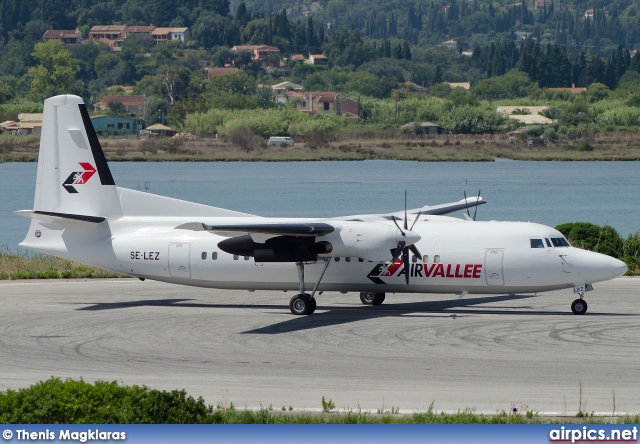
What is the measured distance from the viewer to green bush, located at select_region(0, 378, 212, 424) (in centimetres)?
1374

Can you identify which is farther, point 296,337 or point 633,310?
point 633,310

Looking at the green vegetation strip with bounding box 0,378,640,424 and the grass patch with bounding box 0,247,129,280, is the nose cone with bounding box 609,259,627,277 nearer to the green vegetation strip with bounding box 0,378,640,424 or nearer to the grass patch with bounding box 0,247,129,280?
the green vegetation strip with bounding box 0,378,640,424

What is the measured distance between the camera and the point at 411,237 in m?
26.6

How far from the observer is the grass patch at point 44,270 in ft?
116

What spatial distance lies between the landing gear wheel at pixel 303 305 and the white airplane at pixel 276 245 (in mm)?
24

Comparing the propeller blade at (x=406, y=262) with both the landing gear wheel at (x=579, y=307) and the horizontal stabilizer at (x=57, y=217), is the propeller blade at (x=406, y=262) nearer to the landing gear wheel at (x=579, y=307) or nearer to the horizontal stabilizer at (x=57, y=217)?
the landing gear wheel at (x=579, y=307)

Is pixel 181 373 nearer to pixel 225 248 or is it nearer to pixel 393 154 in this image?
pixel 225 248

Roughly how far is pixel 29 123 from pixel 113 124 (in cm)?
1336

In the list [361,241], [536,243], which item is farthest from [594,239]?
[361,241]

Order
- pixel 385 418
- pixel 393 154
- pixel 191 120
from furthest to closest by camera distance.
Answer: pixel 191 120, pixel 393 154, pixel 385 418

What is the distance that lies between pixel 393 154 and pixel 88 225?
341 feet

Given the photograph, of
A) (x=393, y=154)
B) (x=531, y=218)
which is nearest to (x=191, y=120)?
(x=393, y=154)

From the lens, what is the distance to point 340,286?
2817 cm

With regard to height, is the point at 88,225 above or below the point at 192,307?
above
